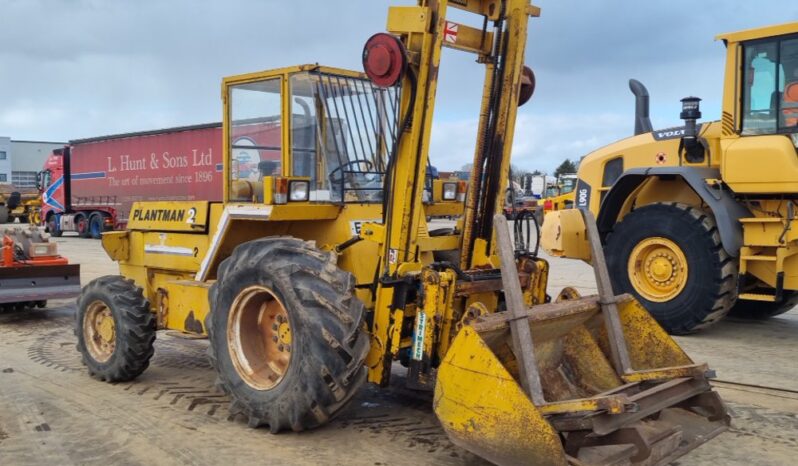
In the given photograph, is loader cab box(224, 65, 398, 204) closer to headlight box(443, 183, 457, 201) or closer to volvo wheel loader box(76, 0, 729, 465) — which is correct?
volvo wheel loader box(76, 0, 729, 465)

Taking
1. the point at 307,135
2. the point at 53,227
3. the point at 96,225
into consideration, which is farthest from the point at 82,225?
the point at 307,135

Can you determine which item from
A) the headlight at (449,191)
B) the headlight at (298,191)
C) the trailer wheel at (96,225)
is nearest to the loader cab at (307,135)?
the headlight at (298,191)

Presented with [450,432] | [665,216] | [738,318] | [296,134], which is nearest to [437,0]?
[296,134]

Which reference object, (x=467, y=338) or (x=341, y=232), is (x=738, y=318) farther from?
(x=467, y=338)

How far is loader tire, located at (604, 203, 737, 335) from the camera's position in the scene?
295 inches

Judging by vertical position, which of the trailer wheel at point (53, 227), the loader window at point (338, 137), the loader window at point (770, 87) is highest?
the loader window at point (770, 87)

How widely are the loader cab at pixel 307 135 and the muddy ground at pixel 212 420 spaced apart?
5.06ft

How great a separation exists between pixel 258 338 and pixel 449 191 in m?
1.96

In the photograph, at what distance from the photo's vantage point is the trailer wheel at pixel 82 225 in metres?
25.9

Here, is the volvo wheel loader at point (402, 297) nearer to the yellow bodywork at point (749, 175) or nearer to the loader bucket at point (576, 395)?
the loader bucket at point (576, 395)

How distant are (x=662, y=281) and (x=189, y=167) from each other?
1684 cm

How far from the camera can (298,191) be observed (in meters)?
5.02

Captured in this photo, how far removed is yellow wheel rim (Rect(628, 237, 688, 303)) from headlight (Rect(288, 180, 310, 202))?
454 cm

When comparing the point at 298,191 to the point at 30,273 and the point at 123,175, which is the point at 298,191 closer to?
the point at 30,273
